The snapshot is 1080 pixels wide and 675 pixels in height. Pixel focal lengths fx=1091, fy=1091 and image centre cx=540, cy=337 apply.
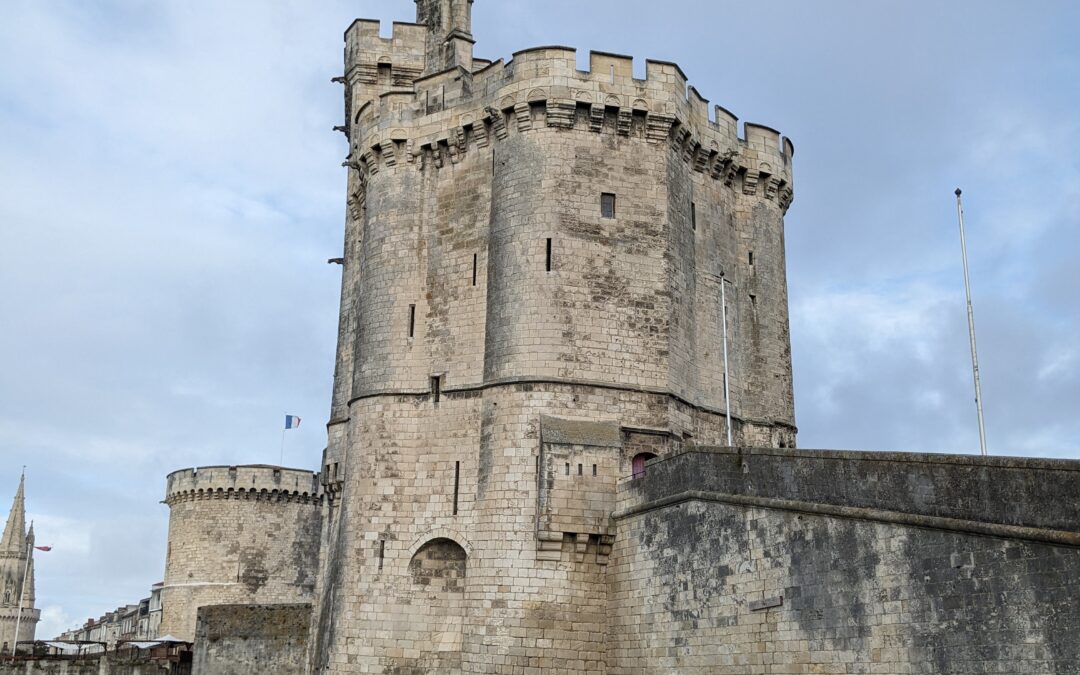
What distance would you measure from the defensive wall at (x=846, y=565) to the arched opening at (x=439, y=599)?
11.0 feet

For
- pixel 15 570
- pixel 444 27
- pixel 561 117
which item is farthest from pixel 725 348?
pixel 15 570

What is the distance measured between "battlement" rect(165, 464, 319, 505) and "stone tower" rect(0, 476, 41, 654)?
3529 centimetres

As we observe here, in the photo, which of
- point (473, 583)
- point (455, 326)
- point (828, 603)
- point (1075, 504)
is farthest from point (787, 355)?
point (1075, 504)

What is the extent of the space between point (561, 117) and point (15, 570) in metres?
65.4

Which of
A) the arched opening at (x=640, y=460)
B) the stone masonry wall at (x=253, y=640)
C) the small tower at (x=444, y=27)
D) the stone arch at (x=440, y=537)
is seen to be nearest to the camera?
the stone arch at (x=440, y=537)

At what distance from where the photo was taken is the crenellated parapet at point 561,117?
23219mm

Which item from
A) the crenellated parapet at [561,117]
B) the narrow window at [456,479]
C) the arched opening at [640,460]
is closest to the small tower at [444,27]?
the crenellated parapet at [561,117]

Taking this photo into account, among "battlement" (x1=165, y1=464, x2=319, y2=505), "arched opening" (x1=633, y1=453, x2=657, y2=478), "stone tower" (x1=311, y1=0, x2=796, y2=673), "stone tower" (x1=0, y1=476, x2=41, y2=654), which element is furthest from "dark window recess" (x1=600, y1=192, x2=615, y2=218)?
"stone tower" (x1=0, y1=476, x2=41, y2=654)

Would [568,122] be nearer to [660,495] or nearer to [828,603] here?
[660,495]

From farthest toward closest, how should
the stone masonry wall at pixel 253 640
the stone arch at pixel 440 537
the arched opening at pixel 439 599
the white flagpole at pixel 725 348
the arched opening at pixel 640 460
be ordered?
the stone masonry wall at pixel 253 640 → the white flagpole at pixel 725 348 → the arched opening at pixel 640 460 → the stone arch at pixel 440 537 → the arched opening at pixel 439 599

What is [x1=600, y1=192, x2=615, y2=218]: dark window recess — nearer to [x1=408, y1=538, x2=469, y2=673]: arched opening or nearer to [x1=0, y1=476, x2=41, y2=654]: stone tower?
[x1=408, y1=538, x2=469, y2=673]: arched opening

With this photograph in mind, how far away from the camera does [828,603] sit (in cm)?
1535

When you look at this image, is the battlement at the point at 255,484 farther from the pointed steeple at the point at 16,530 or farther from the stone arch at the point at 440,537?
the pointed steeple at the point at 16,530

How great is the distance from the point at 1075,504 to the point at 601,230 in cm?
1202
